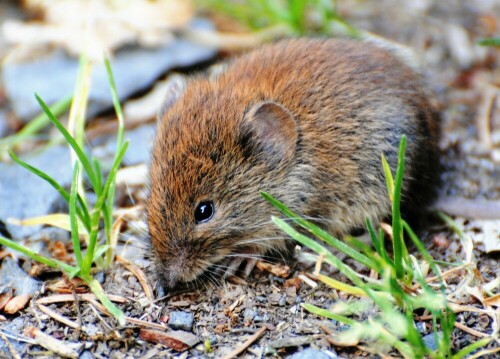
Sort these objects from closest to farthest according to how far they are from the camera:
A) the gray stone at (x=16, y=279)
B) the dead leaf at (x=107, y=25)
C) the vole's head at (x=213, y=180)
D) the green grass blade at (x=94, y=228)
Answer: the green grass blade at (x=94, y=228) < the vole's head at (x=213, y=180) < the gray stone at (x=16, y=279) < the dead leaf at (x=107, y=25)

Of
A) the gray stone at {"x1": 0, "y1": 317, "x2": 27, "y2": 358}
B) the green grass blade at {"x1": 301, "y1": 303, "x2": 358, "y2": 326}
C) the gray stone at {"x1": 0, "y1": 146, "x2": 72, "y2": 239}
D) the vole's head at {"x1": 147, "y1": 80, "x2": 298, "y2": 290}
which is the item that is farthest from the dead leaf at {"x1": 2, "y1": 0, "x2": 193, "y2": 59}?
the green grass blade at {"x1": 301, "y1": 303, "x2": 358, "y2": 326}

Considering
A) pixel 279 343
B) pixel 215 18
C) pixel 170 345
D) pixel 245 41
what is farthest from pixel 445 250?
pixel 215 18

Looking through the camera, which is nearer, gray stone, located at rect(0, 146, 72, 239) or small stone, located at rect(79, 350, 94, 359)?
small stone, located at rect(79, 350, 94, 359)

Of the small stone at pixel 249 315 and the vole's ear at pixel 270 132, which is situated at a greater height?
the vole's ear at pixel 270 132

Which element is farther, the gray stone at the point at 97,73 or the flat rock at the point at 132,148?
the gray stone at the point at 97,73

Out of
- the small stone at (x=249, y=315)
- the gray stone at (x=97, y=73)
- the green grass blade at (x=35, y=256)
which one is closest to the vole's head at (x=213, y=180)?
the small stone at (x=249, y=315)

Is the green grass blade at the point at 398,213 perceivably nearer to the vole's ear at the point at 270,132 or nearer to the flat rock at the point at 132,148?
the vole's ear at the point at 270,132

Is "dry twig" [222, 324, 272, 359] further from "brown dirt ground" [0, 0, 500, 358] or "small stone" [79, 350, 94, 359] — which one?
"small stone" [79, 350, 94, 359]
